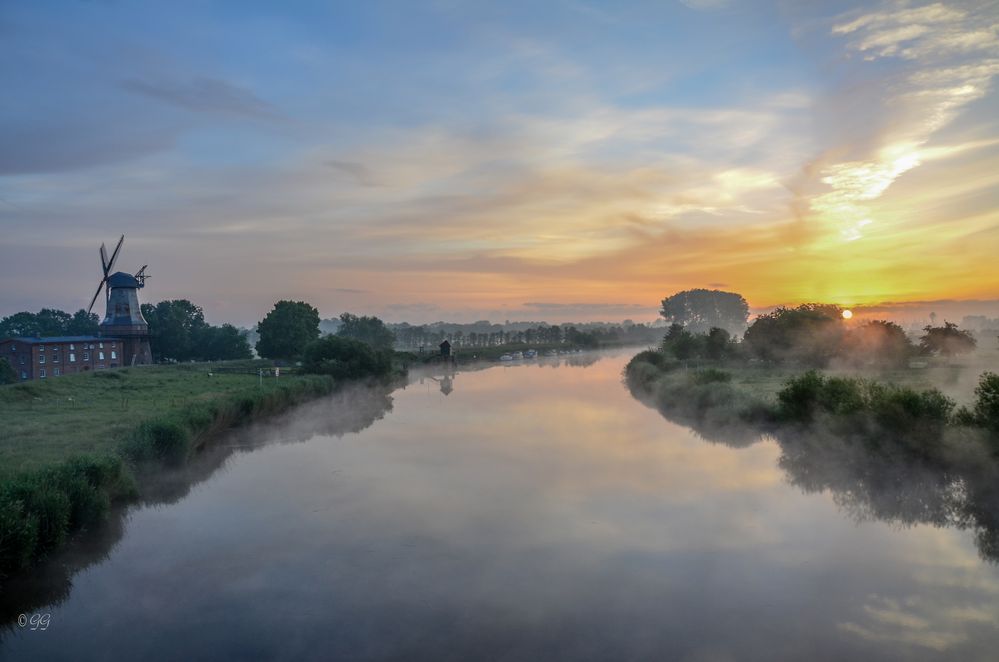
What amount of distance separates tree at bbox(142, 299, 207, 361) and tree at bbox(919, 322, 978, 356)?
239ft

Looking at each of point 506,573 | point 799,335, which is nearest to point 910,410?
point 506,573

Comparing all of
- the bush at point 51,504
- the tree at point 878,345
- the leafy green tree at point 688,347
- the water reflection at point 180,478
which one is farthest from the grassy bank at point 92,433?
the tree at point 878,345

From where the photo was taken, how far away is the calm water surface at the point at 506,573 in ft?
34.2

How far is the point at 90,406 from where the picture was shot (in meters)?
30.8

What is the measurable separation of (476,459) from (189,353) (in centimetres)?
5682

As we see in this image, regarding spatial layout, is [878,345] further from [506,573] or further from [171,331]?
[171,331]

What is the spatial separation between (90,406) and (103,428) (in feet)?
30.5

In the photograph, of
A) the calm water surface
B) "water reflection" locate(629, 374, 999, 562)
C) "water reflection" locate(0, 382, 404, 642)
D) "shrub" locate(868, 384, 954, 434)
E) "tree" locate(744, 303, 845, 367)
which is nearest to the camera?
the calm water surface

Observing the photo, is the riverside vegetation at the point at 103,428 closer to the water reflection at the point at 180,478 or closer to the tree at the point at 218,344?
the water reflection at the point at 180,478

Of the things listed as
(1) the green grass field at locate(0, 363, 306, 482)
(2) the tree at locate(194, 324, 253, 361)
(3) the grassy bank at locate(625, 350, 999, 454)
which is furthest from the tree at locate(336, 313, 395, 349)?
(3) the grassy bank at locate(625, 350, 999, 454)

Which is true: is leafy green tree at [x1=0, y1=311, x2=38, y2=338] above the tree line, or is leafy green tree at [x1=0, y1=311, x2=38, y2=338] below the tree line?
above

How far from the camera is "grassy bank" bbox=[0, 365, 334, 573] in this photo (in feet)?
44.1

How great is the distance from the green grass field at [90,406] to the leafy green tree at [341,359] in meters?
5.24

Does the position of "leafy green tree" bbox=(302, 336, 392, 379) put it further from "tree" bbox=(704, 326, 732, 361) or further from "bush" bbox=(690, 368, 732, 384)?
"tree" bbox=(704, 326, 732, 361)
